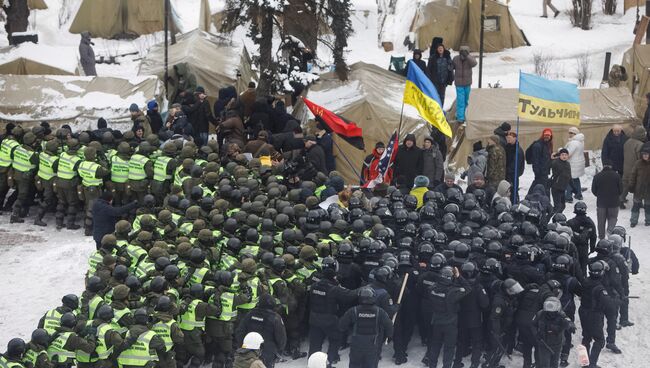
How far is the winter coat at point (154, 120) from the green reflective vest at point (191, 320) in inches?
326

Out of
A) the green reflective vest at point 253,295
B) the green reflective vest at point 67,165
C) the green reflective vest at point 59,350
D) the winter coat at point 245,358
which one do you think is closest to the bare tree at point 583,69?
the green reflective vest at point 67,165

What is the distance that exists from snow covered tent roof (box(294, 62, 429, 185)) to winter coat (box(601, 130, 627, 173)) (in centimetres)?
332

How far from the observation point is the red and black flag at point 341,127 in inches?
Result: 938

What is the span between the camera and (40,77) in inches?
1040

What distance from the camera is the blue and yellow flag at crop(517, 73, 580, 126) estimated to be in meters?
22.4

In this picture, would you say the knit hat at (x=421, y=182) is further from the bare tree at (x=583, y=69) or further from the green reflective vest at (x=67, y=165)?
the bare tree at (x=583, y=69)

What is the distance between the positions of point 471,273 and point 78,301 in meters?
5.12

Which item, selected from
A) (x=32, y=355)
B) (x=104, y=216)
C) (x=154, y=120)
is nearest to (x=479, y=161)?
(x=154, y=120)

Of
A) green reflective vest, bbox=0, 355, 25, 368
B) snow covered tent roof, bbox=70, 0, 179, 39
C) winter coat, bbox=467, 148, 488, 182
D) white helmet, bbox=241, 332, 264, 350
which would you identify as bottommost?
snow covered tent roof, bbox=70, 0, 179, 39

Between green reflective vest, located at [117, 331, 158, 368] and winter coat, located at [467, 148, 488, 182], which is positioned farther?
winter coat, located at [467, 148, 488, 182]

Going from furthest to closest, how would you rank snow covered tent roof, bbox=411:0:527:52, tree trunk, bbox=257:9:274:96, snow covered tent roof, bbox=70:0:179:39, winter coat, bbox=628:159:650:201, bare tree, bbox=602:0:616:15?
bare tree, bbox=602:0:616:15 < snow covered tent roof, bbox=70:0:179:39 < snow covered tent roof, bbox=411:0:527:52 < tree trunk, bbox=257:9:274:96 < winter coat, bbox=628:159:650:201

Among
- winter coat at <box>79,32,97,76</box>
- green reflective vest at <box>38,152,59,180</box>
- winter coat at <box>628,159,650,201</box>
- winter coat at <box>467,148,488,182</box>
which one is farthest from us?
winter coat at <box>79,32,97,76</box>

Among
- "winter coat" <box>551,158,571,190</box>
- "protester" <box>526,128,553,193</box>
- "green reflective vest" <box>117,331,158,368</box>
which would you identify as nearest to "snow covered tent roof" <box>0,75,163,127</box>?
"protester" <box>526,128,553,193</box>

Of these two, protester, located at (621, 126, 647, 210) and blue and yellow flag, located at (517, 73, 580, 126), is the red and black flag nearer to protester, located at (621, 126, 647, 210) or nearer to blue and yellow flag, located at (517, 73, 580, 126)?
blue and yellow flag, located at (517, 73, 580, 126)
